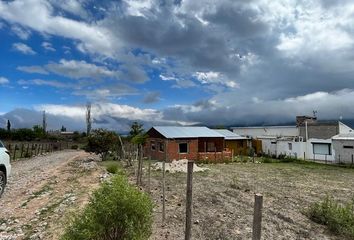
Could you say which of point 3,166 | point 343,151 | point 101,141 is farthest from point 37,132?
point 3,166

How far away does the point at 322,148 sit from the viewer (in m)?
38.8

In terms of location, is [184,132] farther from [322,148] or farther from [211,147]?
[322,148]

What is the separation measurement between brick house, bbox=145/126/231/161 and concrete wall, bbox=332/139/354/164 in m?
10.8

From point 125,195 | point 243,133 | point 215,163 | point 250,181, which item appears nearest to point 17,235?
point 125,195

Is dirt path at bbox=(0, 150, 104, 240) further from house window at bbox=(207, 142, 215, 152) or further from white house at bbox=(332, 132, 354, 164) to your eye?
white house at bbox=(332, 132, 354, 164)

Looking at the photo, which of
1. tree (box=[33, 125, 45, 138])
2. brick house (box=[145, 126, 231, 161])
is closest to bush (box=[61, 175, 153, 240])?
brick house (box=[145, 126, 231, 161])

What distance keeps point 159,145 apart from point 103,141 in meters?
5.87

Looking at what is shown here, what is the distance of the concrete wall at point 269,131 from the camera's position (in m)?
47.1

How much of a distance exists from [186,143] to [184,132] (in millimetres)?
2070

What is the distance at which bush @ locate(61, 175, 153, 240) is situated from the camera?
6250 millimetres

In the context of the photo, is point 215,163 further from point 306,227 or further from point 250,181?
point 306,227

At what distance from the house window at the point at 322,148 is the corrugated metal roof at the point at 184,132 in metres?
11.1

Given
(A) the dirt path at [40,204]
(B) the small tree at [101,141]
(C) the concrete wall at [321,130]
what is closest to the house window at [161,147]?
(B) the small tree at [101,141]

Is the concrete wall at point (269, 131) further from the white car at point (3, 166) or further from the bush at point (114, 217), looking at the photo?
the bush at point (114, 217)
